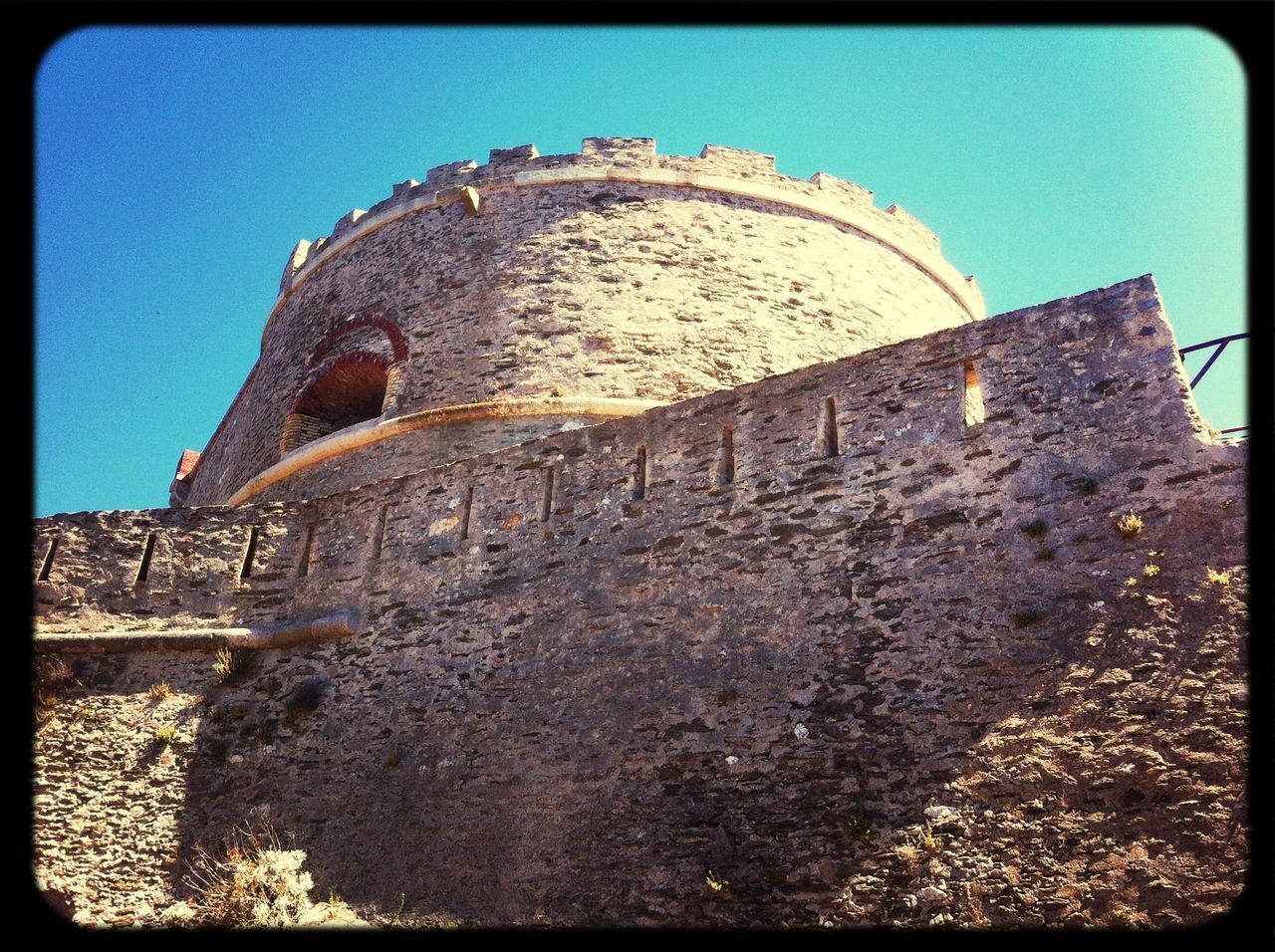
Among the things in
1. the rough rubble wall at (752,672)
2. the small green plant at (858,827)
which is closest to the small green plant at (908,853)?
the rough rubble wall at (752,672)

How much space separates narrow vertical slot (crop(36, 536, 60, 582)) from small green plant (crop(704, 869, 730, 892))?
5856mm

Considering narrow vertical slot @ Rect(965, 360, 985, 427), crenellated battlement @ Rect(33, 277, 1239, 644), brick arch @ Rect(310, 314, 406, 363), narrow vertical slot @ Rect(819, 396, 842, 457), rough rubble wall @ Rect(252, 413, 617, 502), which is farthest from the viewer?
brick arch @ Rect(310, 314, 406, 363)

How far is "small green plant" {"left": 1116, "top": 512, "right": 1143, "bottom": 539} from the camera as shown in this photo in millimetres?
5488

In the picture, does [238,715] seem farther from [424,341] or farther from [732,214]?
[732,214]

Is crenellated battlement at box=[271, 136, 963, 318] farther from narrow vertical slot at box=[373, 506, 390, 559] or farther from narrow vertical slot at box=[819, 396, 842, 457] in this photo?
narrow vertical slot at box=[819, 396, 842, 457]

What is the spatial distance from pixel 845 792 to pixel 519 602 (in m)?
2.82

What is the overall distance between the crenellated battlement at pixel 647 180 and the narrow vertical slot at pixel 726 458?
19.8 ft

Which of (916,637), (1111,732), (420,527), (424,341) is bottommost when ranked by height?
(1111,732)

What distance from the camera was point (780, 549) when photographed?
658 cm

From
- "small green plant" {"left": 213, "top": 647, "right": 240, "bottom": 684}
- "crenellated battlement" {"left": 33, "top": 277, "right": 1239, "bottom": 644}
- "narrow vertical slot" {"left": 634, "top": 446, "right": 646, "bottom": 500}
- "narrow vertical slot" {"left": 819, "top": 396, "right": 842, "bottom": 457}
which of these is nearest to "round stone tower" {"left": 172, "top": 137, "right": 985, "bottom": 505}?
"crenellated battlement" {"left": 33, "top": 277, "right": 1239, "bottom": 644}

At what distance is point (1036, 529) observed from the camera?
5770mm

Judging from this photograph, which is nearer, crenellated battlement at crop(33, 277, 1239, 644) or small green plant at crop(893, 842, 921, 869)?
small green plant at crop(893, 842, 921, 869)

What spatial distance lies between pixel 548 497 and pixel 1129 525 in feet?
12.9
